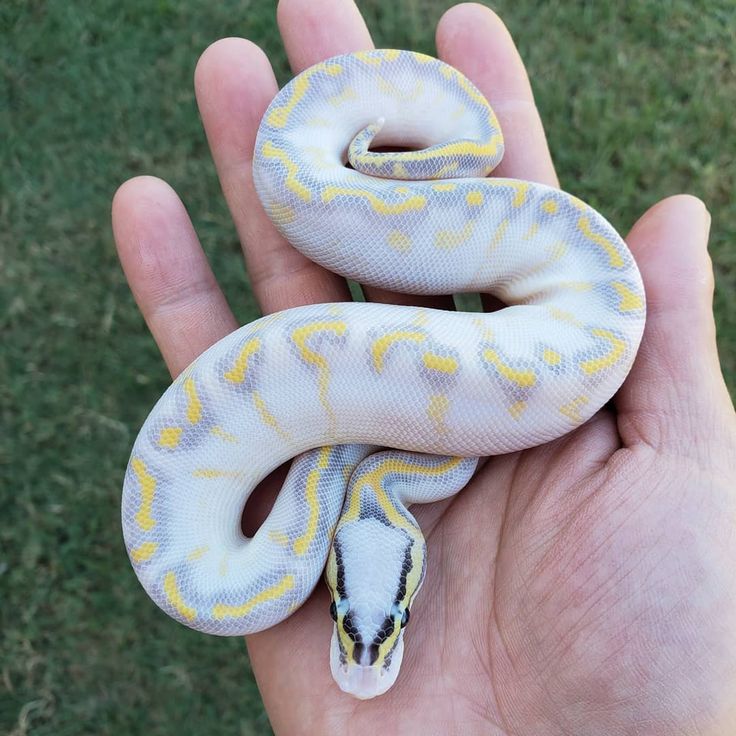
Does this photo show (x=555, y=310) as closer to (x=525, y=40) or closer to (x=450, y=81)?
(x=450, y=81)

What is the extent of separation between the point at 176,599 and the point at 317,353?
4.64ft

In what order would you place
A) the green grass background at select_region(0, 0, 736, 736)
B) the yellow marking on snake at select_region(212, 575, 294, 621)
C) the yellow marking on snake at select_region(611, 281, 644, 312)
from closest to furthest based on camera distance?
1. the yellow marking on snake at select_region(212, 575, 294, 621)
2. the yellow marking on snake at select_region(611, 281, 644, 312)
3. the green grass background at select_region(0, 0, 736, 736)

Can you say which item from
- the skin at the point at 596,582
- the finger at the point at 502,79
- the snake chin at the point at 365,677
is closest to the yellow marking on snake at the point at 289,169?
the skin at the point at 596,582

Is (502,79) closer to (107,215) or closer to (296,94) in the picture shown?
(296,94)

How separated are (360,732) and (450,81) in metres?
3.85

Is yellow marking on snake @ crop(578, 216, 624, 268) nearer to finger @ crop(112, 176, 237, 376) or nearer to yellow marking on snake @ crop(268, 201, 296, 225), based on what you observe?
yellow marking on snake @ crop(268, 201, 296, 225)

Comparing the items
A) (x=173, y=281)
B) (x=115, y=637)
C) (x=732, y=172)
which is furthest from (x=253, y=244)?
(x=732, y=172)

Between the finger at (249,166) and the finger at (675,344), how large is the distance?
1.89 m

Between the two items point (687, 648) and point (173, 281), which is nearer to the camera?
point (687, 648)

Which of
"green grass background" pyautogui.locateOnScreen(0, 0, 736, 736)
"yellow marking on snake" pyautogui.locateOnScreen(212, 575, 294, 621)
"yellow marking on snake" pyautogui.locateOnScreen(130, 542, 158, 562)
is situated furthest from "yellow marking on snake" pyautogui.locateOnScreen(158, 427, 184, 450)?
"green grass background" pyautogui.locateOnScreen(0, 0, 736, 736)

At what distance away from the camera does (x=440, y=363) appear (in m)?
3.80

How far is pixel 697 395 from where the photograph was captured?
3844 mm

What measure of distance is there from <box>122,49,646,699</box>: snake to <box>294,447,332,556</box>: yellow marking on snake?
0.01m

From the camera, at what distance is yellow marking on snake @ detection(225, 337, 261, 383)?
394 cm
